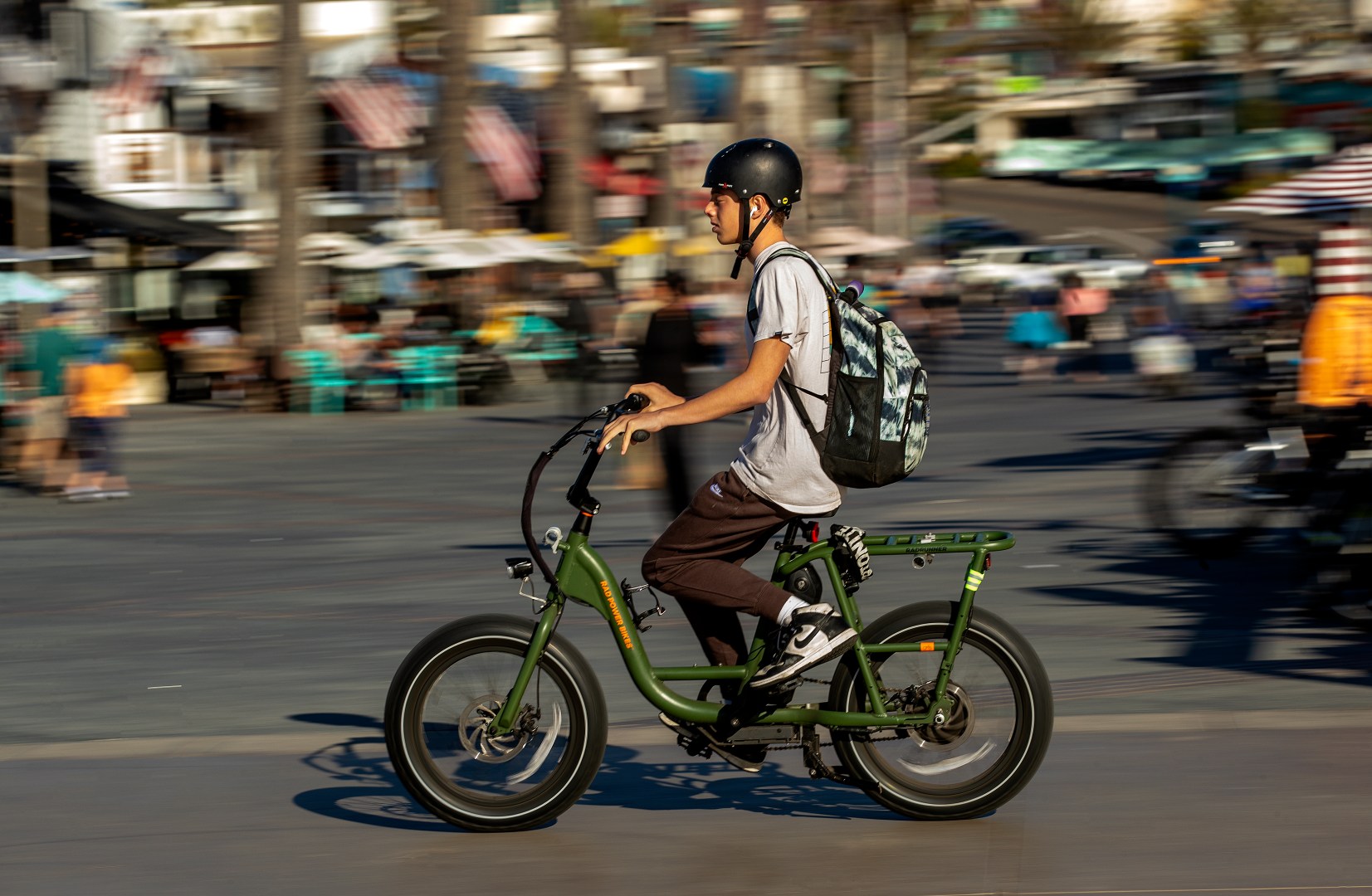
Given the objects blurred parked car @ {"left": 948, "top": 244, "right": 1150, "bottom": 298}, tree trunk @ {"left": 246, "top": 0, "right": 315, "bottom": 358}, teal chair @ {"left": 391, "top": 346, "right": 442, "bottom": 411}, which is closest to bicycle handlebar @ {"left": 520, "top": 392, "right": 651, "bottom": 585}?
teal chair @ {"left": 391, "top": 346, "right": 442, "bottom": 411}

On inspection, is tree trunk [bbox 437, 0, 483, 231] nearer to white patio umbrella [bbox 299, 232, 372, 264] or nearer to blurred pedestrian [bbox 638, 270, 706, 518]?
white patio umbrella [bbox 299, 232, 372, 264]

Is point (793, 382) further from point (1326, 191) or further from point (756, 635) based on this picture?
point (1326, 191)

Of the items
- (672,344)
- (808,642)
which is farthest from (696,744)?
(672,344)

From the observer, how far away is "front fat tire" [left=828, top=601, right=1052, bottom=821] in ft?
18.5

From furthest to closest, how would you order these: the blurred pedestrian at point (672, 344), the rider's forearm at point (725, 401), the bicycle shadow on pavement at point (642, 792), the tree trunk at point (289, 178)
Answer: the tree trunk at point (289, 178) < the blurred pedestrian at point (672, 344) < the bicycle shadow on pavement at point (642, 792) < the rider's forearm at point (725, 401)

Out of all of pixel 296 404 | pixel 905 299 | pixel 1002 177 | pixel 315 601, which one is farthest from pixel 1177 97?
pixel 315 601

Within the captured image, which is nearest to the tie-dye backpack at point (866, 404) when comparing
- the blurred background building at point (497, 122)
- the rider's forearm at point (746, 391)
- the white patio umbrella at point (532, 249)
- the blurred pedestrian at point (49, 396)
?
the rider's forearm at point (746, 391)

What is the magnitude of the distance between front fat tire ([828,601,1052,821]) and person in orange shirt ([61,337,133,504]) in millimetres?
12498

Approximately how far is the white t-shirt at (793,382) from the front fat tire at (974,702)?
0.43 m

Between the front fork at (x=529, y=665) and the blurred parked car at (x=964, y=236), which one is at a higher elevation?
the blurred parked car at (x=964, y=236)

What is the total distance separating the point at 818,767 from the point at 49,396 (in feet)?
43.6

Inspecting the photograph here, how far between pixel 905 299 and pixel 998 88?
58914 millimetres

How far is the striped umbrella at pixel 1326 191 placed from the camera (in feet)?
48.4

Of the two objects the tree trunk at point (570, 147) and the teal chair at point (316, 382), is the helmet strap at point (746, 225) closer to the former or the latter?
the teal chair at point (316, 382)
